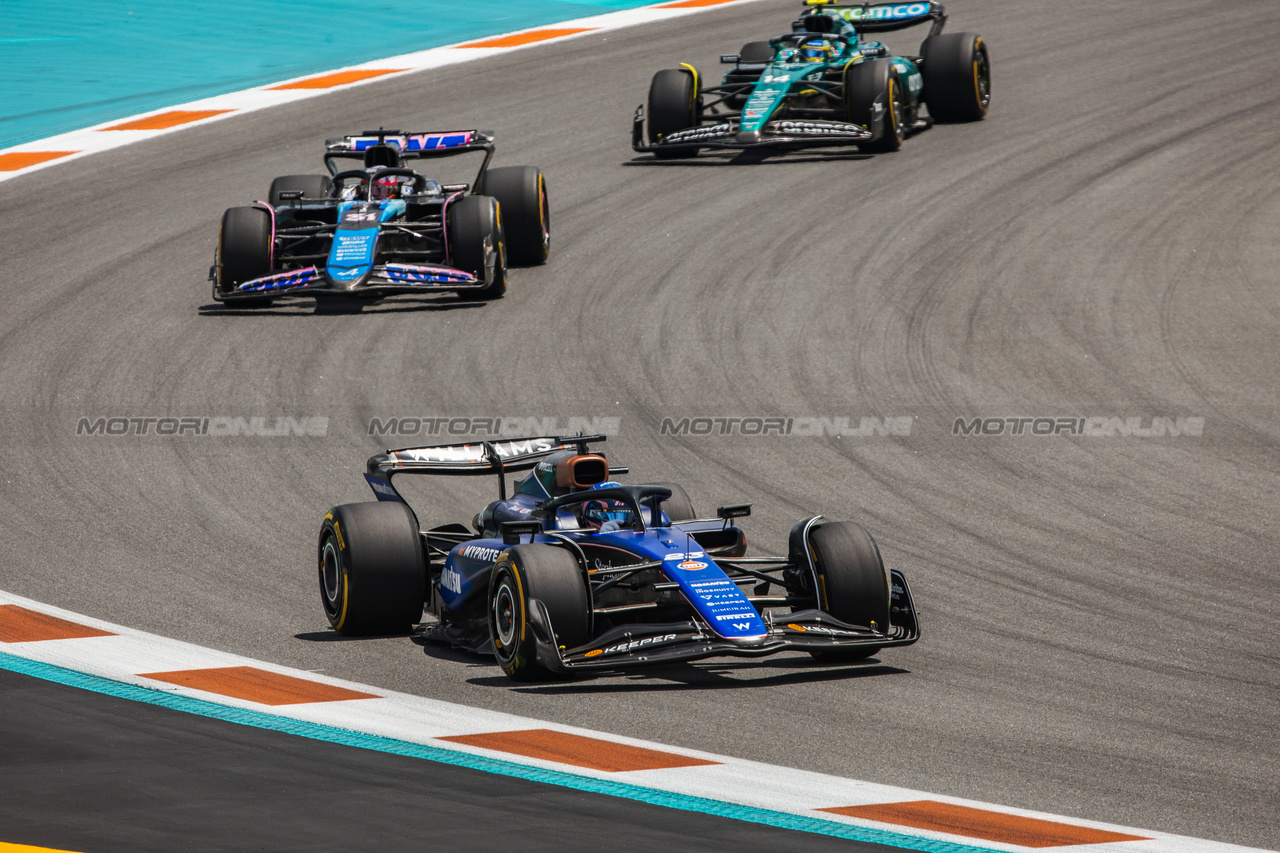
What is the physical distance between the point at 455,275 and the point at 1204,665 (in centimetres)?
904

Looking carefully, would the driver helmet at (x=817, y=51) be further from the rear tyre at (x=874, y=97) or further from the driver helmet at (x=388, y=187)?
the driver helmet at (x=388, y=187)

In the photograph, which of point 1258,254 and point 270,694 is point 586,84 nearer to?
point 1258,254

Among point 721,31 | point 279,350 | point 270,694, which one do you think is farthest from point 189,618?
point 721,31

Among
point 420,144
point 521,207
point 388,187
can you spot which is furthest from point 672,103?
point 388,187

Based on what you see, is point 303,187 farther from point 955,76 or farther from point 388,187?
point 955,76

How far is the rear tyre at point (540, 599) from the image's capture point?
7.25 metres

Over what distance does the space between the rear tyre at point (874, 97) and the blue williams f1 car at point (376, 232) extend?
4612 millimetres

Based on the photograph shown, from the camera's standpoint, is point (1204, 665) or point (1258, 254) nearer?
point (1204, 665)

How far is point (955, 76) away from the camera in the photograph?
67.6 feet

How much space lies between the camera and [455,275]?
15.2 m

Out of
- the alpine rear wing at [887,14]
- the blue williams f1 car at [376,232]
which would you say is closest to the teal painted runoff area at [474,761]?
the blue williams f1 car at [376,232]

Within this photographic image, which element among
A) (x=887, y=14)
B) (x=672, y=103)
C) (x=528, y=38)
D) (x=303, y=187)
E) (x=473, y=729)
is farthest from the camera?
(x=528, y=38)

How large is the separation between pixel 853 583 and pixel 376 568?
236cm

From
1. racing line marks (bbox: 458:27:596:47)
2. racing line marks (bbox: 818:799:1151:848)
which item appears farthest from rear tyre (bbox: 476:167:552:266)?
racing line marks (bbox: 818:799:1151:848)
